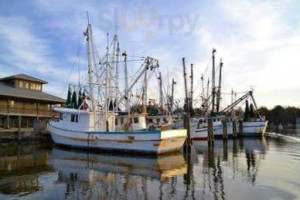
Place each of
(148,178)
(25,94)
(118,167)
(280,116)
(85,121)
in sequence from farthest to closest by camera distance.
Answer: (280,116) → (25,94) → (85,121) → (118,167) → (148,178)

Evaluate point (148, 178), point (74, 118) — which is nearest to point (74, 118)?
point (74, 118)

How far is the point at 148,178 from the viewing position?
58.6 ft

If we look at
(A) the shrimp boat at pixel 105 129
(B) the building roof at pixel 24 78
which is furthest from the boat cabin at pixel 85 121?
(B) the building roof at pixel 24 78

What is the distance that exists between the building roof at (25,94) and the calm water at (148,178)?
18.3 meters

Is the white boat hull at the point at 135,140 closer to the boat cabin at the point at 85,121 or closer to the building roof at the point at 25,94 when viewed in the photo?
the boat cabin at the point at 85,121

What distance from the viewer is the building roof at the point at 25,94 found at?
4208 centimetres

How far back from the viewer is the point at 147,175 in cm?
1878

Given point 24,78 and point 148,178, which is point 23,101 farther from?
point 148,178

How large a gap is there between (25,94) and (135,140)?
72.4 ft

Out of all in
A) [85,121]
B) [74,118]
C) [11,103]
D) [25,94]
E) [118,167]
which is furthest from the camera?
[25,94]

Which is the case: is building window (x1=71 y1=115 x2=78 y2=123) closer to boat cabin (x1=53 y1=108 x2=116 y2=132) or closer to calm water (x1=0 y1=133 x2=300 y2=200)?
boat cabin (x1=53 y1=108 x2=116 y2=132)

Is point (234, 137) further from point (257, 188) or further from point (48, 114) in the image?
point (257, 188)

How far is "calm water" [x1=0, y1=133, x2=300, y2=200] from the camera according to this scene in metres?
14.2

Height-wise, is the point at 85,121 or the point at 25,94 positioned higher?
the point at 25,94
